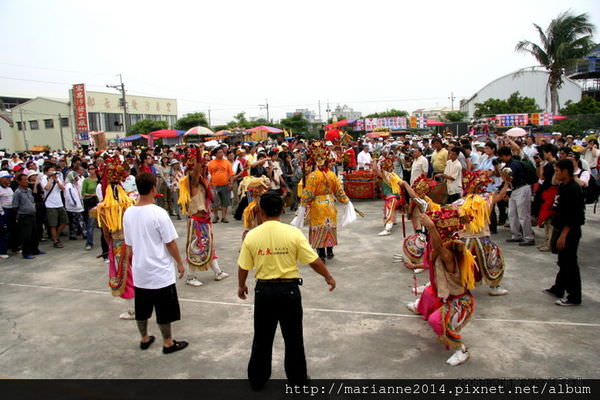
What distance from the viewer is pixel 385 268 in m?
7.01

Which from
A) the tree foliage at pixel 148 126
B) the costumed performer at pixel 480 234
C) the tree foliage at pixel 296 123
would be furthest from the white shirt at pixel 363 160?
the tree foliage at pixel 296 123

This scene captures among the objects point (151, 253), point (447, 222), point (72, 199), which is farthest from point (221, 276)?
point (72, 199)

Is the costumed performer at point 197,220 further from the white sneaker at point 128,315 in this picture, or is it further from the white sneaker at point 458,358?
the white sneaker at point 458,358

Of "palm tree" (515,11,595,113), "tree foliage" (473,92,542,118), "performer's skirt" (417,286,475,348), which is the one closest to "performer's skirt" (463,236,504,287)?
"performer's skirt" (417,286,475,348)

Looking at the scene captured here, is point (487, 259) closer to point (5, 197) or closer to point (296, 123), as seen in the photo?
point (5, 197)

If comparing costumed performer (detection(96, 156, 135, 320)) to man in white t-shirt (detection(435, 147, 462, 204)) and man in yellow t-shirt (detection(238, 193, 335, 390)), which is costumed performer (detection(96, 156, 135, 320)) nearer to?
man in yellow t-shirt (detection(238, 193, 335, 390))

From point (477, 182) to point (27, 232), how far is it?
8.29 metres

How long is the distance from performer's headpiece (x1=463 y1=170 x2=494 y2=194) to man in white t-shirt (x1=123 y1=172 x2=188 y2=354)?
3.55 m

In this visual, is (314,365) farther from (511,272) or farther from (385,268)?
(511,272)

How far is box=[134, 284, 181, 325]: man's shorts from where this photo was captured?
4.40 meters

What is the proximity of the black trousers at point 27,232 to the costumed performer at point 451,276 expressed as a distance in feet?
26.0

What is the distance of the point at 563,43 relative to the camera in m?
28.9

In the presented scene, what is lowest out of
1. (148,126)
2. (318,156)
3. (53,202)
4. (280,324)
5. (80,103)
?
(280,324)

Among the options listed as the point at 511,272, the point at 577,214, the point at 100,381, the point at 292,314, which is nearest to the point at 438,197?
the point at 511,272
